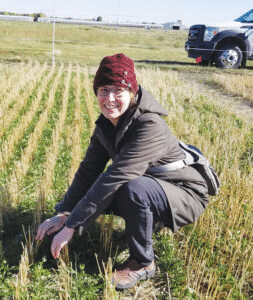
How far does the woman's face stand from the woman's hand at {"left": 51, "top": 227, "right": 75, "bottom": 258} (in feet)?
2.56

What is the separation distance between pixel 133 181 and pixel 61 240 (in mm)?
588

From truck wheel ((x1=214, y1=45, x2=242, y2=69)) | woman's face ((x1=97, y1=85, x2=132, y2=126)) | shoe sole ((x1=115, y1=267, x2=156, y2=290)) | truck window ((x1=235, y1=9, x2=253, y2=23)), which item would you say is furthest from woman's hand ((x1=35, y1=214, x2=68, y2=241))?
truck window ((x1=235, y1=9, x2=253, y2=23))

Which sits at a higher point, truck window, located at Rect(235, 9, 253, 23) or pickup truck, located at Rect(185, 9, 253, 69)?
truck window, located at Rect(235, 9, 253, 23)

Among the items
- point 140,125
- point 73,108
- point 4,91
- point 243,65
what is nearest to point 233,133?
point 73,108

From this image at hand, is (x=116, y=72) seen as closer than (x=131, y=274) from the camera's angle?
Yes

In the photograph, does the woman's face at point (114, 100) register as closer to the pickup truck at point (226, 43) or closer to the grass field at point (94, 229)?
Answer: the grass field at point (94, 229)

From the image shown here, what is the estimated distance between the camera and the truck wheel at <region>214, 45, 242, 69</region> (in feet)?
42.7

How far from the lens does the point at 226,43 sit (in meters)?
13.0

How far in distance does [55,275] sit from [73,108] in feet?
15.4

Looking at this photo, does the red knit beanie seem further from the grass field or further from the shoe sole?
the shoe sole

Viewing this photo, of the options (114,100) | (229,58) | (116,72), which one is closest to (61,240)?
(114,100)

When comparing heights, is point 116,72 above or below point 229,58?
below

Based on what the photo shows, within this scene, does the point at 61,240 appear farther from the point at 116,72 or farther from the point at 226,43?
the point at 226,43

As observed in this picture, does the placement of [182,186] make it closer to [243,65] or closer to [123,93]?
[123,93]
